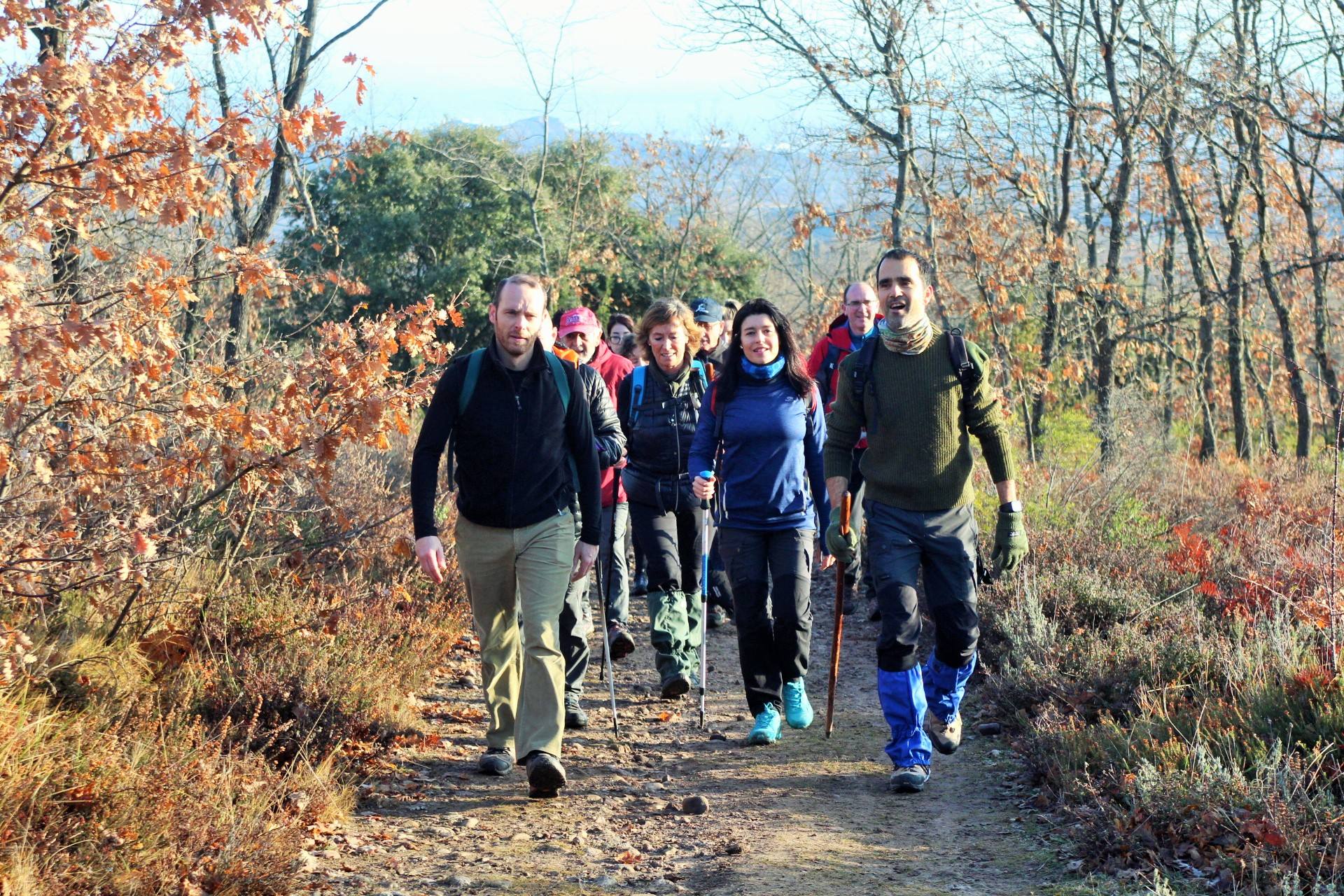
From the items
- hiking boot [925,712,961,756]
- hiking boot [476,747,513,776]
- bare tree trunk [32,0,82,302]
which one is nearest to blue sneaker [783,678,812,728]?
hiking boot [925,712,961,756]

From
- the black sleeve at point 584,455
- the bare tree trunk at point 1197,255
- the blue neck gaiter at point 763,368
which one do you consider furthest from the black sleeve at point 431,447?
the bare tree trunk at point 1197,255

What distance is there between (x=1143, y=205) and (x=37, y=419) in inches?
763

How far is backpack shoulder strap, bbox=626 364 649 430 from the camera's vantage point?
778 cm

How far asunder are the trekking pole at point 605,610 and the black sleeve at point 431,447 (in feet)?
5.81

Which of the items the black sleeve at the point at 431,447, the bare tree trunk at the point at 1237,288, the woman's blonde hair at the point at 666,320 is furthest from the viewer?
the bare tree trunk at the point at 1237,288

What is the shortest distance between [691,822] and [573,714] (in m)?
1.46

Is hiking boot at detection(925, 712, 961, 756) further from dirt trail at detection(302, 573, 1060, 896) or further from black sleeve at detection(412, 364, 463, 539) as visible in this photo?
black sleeve at detection(412, 364, 463, 539)

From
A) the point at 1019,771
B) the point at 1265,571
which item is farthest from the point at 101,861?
the point at 1265,571

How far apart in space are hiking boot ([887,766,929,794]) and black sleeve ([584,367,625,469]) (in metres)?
2.25

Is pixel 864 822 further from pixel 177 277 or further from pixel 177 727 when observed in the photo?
pixel 177 277

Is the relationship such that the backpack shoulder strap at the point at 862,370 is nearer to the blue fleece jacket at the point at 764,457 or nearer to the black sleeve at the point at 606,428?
the blue fleece jacket at the point at 764,457

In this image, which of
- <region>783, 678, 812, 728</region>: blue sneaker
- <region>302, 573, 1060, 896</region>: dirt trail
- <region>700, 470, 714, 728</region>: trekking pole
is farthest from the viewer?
<region>700, 470, 714, 728</region>: trekking pole

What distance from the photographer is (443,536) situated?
32.1 feet

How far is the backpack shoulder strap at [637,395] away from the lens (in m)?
7.78
